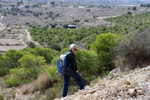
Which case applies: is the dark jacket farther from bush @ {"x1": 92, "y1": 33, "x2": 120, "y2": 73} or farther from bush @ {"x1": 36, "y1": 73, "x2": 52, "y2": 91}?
bush @ {"x1": 92, "y1": 33, "x2": 120, "y2": 73}

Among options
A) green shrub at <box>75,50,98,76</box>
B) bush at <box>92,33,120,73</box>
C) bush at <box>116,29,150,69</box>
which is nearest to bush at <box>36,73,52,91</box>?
green shrub at <box>75,50,98,76</box>

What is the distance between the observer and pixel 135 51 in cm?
605

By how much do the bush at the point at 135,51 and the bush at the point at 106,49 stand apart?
1.57m

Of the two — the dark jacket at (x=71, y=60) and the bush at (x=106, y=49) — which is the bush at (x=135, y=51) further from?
the dark jacket at (x=71, y=60)

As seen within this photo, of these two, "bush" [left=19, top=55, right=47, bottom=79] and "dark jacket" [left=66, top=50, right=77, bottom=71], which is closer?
"dark jacket" [left=66, top=50, right=77, bottom=71]

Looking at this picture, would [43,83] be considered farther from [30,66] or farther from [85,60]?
[30,66]

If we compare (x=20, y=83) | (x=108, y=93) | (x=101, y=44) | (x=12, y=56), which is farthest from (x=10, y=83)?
(x=108, y=93)

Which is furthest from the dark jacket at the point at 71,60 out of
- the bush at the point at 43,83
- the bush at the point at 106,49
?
the bush at the point at 106,49

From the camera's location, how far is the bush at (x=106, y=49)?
8.03 meters

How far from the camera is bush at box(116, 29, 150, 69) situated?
5.94 m

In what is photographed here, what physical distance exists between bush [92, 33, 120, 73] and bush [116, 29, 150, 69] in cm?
157

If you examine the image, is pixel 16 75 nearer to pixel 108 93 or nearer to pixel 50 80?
pixel 50 80

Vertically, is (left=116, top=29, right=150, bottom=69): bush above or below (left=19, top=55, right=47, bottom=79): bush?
above

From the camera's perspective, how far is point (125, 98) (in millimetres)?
2738
